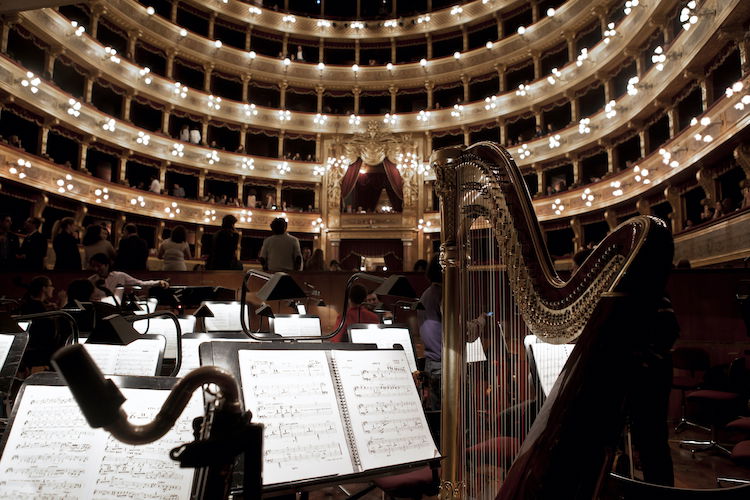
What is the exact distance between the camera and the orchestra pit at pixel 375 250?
125 centimetres

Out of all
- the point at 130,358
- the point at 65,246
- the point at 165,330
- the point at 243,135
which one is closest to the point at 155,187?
the point at 243,135

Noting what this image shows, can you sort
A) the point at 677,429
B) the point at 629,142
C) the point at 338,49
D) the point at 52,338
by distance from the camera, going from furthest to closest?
the point at 338,49 < the point at 629,142 < the point at 677,429 < the point at 52,338

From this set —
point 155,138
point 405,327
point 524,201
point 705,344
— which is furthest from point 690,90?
point 155,138

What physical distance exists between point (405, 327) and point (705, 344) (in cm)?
511

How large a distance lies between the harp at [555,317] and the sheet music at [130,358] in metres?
1.47

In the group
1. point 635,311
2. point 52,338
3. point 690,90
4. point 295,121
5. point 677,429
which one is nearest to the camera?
point 635,311

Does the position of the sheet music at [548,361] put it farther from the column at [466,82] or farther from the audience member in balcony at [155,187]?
the column at [466,82]

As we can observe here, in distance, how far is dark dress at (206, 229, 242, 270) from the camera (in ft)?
27.5

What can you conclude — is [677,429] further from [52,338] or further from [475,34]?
[475,34]

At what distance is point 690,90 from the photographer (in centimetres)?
1257

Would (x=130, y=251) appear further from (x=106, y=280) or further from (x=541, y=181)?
(x=541, y=181)

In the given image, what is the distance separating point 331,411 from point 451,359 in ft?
1.79

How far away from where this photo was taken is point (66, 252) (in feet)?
26.9

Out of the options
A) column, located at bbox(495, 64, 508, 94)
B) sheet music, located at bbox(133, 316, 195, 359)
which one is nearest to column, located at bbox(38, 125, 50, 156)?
sheet music, located at bbox(133, 316, 195, 359)
